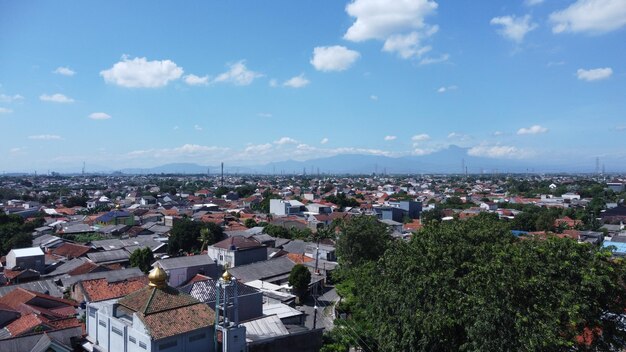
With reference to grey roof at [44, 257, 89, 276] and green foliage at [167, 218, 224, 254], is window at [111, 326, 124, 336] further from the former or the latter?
green foliage at [167, 218, 224, 254]

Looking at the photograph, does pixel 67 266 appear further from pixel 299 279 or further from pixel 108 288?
pixel 299 279

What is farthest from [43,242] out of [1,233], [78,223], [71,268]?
[78,223]

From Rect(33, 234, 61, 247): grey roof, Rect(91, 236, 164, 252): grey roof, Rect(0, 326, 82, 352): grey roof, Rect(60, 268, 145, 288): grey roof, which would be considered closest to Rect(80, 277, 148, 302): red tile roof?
Rect(60, 268, 145, 288): grey roof

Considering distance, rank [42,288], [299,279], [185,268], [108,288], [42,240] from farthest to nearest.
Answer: [42,240] → [185,268] → [299,279] → [42,288] → [108,288]

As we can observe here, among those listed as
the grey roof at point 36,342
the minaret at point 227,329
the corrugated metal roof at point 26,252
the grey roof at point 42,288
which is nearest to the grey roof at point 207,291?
the minaret at point 227,329

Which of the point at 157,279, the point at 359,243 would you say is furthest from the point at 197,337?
the point at 359,243

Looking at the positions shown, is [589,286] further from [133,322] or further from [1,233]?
[1,233]
